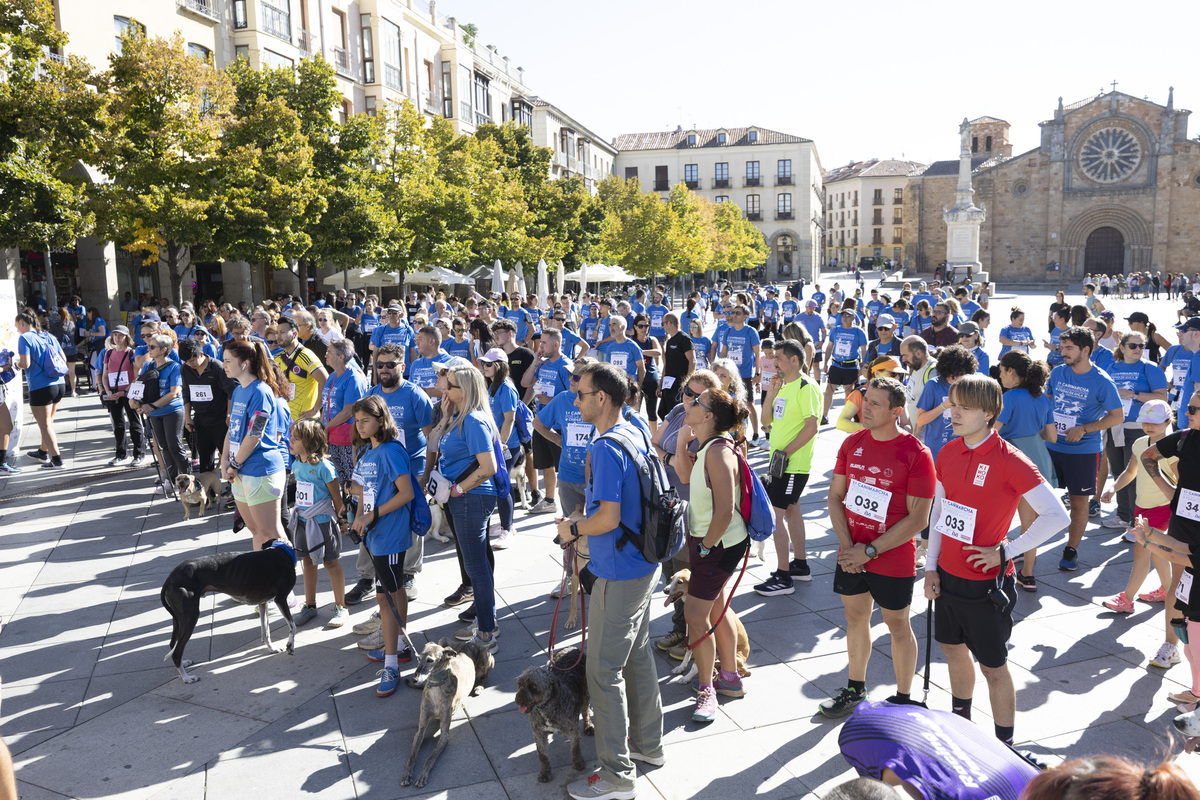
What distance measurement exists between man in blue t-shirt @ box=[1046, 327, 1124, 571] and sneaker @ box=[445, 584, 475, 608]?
14.7ft

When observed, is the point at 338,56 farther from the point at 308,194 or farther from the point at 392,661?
the point at 392,661

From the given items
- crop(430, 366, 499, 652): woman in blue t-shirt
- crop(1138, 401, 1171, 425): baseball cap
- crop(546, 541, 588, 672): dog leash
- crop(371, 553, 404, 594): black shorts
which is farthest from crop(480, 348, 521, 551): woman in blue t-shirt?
crop(1138, 401, 1171, 425): baseball cap

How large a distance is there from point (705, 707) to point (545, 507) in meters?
4.44

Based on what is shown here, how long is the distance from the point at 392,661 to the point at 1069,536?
5.08 metres

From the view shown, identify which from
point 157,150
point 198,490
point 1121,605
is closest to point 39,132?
point 157,150

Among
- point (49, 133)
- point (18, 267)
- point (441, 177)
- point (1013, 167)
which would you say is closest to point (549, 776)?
point (49, 133)

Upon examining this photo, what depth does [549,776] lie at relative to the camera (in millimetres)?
3766

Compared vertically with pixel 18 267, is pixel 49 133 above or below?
above

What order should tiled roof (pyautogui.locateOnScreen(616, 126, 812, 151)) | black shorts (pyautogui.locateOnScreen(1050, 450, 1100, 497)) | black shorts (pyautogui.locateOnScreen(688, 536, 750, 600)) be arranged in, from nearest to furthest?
1. black shorts (pyautogui.locateOnScreen(688, 536, 750, 600))
2. black shorts (pyautogui.locateOnScreen(1050, 450, 1100, 497))
3. tiled roof (pyautogui.locateOnScreen(616, 126, 812, 151))

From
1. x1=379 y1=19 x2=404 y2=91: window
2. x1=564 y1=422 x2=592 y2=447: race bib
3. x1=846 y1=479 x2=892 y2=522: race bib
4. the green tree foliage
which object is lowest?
x1=846 y1=479 x2=892 y2=522: race bib

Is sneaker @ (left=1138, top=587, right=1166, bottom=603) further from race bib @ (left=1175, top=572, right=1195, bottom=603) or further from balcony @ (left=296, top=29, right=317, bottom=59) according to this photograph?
balcony @ (left=296, top=29, right=317, bottom=59)

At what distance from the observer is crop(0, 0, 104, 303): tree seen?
14.0 m

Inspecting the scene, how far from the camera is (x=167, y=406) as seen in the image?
8.56m

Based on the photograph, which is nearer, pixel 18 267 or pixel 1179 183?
pixel 18 267
